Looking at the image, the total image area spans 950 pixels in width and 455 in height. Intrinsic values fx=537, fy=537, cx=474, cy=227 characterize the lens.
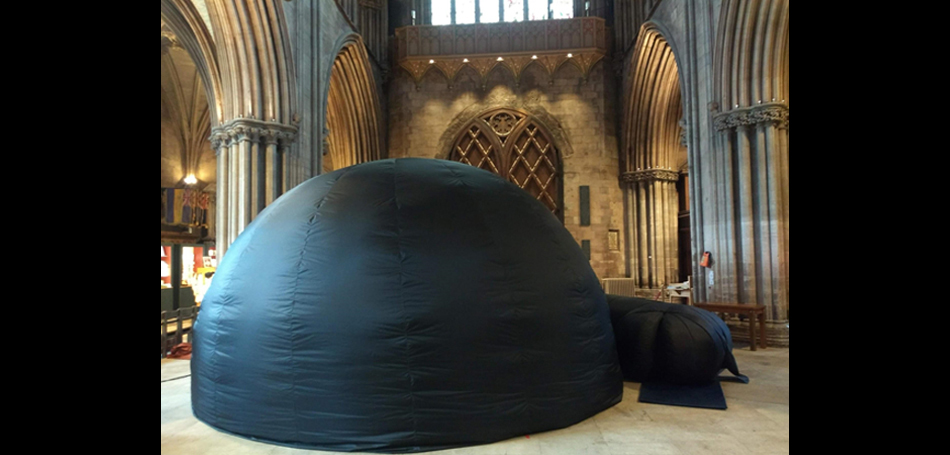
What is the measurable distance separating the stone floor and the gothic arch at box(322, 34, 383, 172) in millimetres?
12097

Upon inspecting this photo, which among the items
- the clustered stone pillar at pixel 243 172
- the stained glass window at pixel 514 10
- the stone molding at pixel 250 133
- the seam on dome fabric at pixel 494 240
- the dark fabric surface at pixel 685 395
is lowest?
the dark fabric surface at pixel 685 395

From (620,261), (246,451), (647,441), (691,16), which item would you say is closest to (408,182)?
(246,451)

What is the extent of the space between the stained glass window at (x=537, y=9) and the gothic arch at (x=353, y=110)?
227 inches

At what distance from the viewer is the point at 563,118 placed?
1761cm

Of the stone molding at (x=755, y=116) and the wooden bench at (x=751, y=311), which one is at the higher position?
the stone molding at (x=755, y=116)

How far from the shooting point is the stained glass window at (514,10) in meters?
18.0

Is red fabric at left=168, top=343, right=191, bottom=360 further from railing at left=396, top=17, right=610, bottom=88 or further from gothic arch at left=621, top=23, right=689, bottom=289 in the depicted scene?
gothic arch at left=621, top=23, right=689, bottom=289

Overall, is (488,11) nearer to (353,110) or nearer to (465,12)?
(465,12)

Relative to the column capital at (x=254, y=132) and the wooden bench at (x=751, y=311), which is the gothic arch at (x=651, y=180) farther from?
the column capital at (x=254, y=132)

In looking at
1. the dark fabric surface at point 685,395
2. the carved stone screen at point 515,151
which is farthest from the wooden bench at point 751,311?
the carved stone screen at point 515,151

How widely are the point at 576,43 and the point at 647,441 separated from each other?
1501 cm

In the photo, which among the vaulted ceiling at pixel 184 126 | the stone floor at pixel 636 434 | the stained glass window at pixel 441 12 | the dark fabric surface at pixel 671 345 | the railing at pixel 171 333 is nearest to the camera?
the stone floor at pixel 636 434

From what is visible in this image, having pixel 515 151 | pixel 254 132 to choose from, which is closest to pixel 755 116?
pixel 254 132

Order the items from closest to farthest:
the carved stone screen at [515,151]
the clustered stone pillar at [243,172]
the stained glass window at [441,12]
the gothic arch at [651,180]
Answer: the clustered stone pillar at [243,172] < the gothic arch at [651,180] < the carved stone screen at [515,151] < the stained glass window at [441,12]
